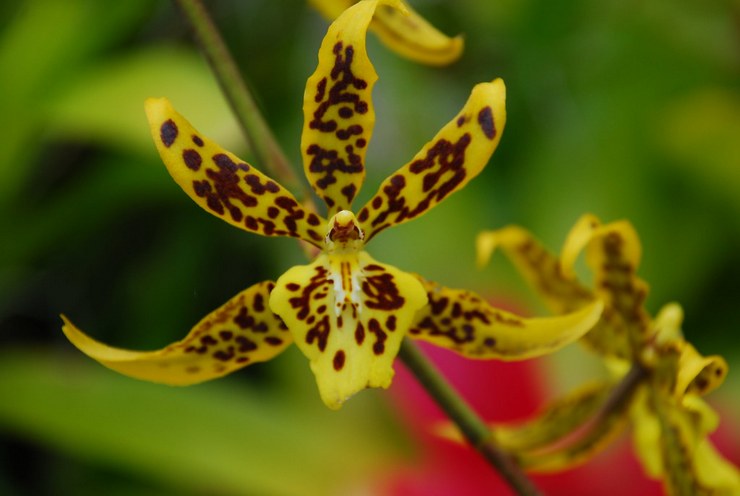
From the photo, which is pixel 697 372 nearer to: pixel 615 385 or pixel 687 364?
pixel 687 364

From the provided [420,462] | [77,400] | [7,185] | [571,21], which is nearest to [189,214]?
[7,185]

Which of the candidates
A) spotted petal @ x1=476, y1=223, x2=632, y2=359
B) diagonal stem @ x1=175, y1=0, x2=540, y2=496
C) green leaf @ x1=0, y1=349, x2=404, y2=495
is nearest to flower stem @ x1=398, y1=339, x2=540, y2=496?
diagonal stem @ x1=175, y1=0, x2=540, y2=496

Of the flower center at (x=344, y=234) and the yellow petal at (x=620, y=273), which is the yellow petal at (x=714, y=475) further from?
the flower center at (x=344, y=234)

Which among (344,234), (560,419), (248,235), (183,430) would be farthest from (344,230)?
(248,235)

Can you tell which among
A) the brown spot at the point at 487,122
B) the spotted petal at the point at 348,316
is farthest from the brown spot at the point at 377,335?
the brown spot at the point at 487,122

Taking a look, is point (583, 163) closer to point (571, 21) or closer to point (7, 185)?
point (571, 21)

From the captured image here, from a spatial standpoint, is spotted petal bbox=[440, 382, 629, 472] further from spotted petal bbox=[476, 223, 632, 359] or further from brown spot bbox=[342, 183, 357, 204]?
brown spot bbox=[342, 183, 357, 204]
